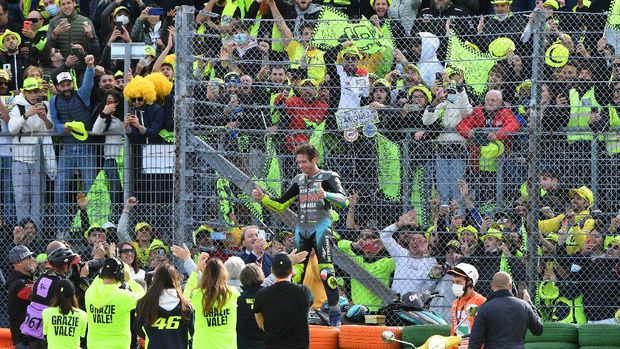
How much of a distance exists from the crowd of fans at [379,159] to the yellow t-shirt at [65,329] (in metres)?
0.53

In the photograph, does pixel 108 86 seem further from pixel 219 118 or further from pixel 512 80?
pixel 512 80

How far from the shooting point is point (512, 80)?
52.2ft

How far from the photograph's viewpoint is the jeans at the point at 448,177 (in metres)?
15.8

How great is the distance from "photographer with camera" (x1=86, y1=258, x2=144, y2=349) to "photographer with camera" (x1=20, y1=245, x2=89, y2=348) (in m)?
0.78

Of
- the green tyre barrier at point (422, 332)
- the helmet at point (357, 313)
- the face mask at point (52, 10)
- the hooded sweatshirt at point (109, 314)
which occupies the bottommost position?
the helmet at point (357, 313)

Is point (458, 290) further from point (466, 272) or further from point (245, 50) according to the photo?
point (245, 50)

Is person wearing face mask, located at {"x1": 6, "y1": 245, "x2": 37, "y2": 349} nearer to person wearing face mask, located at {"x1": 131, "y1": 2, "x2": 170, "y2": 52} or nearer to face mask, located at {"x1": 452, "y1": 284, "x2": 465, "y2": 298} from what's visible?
face mask, located at {"x1": 452, "y1": 284, "x2": 465, "y2": 298}

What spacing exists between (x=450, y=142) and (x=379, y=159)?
772 mm

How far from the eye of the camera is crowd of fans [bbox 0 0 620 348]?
608 inches

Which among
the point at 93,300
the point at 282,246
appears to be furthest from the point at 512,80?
the point at 93,300

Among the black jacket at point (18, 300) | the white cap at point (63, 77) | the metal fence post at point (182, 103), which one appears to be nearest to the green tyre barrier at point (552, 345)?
the metal fence post at point (182, 103)

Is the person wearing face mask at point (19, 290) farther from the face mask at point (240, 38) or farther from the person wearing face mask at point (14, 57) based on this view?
the person wearing face mask at point (14, 57)

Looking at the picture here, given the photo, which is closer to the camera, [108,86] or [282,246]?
[282,246]

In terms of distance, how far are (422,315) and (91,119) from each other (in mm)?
5574
